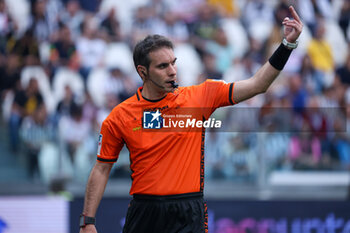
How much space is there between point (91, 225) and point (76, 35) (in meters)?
6.98

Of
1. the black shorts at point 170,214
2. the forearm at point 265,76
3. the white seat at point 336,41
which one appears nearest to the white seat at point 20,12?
the white seat at point 336,41

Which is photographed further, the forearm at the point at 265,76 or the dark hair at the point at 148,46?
the dark hair at the point at 148,46

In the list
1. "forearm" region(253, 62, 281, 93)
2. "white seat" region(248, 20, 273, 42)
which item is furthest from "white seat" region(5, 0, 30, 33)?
"forearm" region(253, 62, 281, 93)

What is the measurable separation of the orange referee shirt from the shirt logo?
0.07 feet

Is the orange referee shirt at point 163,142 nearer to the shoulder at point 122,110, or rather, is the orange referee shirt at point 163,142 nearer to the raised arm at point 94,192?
the shoulder at point 122,110

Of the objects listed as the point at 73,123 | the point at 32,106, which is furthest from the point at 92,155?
the point at 32,106

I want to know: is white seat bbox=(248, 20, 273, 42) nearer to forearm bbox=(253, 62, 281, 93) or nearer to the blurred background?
the blurred background

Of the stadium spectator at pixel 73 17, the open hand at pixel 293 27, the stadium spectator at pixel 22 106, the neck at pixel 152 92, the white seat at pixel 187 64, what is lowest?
the neck at pixel 152 92

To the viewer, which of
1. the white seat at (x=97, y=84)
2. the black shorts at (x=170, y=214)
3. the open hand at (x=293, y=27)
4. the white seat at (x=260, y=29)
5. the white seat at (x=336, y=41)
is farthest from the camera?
the white seat at (x=260, y=29)

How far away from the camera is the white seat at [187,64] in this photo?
9.80 metres

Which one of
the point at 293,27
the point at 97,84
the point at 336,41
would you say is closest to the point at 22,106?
the point at 97,84

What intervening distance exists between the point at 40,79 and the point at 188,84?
8.83 ft

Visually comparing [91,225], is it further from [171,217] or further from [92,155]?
[92,155]

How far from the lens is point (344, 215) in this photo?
7.57 metres
